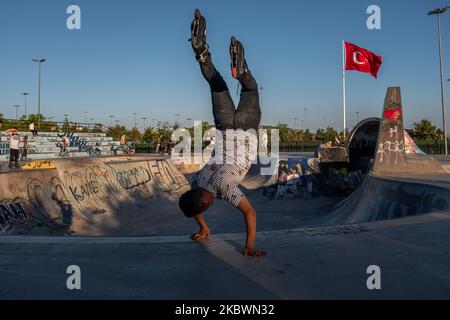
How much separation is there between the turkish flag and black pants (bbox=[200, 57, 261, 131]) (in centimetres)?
2158

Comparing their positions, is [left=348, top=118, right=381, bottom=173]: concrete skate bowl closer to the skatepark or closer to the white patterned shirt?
the skatepark

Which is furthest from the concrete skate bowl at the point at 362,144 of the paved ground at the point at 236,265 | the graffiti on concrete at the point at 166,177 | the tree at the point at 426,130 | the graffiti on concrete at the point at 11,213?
the tree at the point at 426,130

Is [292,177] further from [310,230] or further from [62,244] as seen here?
[62,244]

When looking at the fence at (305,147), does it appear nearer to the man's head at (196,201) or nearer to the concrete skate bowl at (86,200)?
the concrete skate bowl at (86,200)

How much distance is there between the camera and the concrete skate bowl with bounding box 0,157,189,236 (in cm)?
927

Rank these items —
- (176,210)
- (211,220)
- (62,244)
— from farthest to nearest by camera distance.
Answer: (176,210)
(211,220)
(62,244)

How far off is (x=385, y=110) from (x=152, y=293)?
1252cm

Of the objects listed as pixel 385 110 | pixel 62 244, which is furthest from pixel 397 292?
pixel 385 110

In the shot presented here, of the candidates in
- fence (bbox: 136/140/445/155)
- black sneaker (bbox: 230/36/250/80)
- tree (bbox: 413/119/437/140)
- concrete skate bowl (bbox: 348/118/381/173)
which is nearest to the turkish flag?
concrete skate bowl (bbox: 348/118/381/173)

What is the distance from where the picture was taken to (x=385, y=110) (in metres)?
13.3

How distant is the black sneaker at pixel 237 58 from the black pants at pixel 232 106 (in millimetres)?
173

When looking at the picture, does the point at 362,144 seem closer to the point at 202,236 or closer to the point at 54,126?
the point at 202,236

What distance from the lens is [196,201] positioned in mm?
3863

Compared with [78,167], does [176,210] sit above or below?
below
